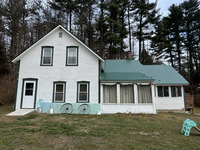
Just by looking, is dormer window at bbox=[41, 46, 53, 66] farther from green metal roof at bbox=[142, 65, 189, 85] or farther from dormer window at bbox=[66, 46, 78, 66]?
green metal roof at bbox=[142, 65, 189, 85]

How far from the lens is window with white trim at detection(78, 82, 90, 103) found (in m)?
10.6

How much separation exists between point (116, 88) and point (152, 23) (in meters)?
18.2

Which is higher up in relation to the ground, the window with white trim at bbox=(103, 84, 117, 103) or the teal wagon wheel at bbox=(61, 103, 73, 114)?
the window with white trim at bbox=(103, 84, 117, 103)

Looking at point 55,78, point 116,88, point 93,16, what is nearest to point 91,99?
point 116,88

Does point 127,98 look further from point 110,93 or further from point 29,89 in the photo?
point 29,89

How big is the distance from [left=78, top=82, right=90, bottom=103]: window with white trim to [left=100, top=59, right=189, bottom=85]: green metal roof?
4.73ft

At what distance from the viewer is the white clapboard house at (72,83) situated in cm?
1051

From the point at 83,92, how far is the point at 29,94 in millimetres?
4429

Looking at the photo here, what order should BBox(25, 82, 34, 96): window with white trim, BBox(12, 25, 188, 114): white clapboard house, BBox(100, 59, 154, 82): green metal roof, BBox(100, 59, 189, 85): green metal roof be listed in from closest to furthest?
BBox(12, 25, 188, 114): white clapboard house, BBox(25, 82, 34, 96): window with white trim, BBox(100, 59, 154, 82): green metal roof, BBox(100, 59, 189, 85): green metal roof

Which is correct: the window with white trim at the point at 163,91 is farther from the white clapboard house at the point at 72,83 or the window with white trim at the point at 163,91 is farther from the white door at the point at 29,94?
the white door at the point at 29,94

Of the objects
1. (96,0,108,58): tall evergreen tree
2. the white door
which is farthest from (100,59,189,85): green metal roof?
(96,0,108,58): tall evergreen tree

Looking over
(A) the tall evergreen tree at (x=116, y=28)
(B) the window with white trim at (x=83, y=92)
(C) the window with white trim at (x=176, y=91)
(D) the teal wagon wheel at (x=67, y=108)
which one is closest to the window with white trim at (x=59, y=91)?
(D) the teal wagon wheel at (x=67, y=108)

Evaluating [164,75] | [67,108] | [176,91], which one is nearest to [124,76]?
[67,108]

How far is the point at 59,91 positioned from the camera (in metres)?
10.8
